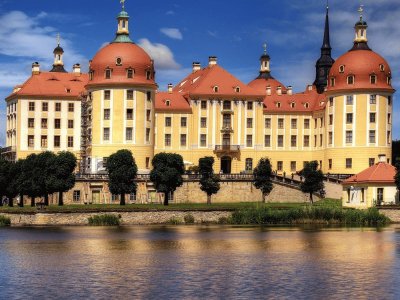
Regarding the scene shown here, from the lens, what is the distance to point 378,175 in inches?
3706

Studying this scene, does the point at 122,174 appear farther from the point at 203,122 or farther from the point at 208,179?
the point at 203,122

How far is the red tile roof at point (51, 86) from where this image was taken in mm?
120812

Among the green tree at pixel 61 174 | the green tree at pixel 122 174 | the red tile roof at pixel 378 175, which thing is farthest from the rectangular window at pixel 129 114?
the red tile roof at pixel 378 175

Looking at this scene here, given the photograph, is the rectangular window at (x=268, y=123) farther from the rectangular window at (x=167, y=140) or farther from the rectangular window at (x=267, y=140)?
the rectangular window at (x=167, y=140)

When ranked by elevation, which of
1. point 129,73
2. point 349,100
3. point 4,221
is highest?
point 129,73

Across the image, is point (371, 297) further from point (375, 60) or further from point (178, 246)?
point (375, 60)

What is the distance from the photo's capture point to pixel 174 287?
39.0 meters

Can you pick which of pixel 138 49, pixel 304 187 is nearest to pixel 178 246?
pixel 304 187

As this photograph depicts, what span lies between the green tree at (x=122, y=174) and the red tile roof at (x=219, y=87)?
23343 mm

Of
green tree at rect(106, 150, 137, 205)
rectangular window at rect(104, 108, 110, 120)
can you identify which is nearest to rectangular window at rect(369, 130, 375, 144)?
rectangular window at rect(104, 108, 110, 120)

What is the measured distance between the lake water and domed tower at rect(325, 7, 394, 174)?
43478mm

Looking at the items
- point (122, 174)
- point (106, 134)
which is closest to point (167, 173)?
point (122, 174)

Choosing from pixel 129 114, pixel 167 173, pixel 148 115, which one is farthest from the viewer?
pixel 148 115

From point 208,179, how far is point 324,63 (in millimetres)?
42299
